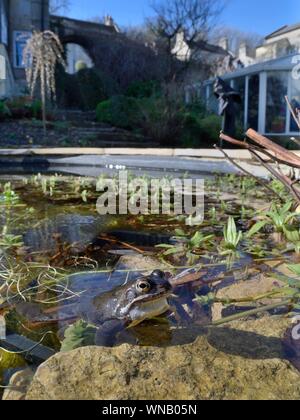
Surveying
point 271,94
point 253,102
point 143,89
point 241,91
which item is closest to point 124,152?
point 143,89

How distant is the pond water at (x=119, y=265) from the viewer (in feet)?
3.92

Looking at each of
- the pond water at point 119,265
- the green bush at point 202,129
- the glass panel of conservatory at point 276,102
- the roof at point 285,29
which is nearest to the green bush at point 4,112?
the green bush at point 202,129

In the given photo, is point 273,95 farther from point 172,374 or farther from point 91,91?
point 172,374

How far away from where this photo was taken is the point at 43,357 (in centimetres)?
101

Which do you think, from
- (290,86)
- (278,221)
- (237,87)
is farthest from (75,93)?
(278,221)

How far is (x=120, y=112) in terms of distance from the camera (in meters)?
14.7

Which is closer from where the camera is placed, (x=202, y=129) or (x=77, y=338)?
(x=77, y=338)

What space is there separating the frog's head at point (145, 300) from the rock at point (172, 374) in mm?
199

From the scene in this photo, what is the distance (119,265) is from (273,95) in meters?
17.0

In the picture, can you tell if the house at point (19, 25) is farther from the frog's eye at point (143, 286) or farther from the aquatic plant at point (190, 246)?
the frog's eye at point (143, 286)

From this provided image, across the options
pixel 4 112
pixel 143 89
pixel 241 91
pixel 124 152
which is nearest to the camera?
pixel 124 152

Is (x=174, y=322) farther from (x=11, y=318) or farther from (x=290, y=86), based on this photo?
(x=290, y=86)

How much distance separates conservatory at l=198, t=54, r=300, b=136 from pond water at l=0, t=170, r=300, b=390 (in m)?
14.8

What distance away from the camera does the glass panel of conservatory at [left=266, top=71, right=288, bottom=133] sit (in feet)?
55.5
